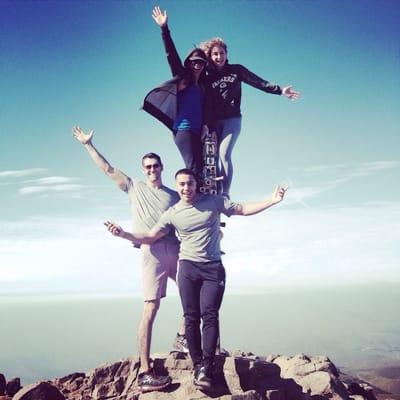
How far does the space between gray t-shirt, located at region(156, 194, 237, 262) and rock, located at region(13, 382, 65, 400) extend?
17.7ft

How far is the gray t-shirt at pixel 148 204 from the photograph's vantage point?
24.7ft

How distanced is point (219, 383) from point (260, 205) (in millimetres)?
3359

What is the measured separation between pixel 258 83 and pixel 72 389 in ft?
30.0

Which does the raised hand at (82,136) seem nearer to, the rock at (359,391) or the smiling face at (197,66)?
the smiling face at (197,66)

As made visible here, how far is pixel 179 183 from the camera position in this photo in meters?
6.85

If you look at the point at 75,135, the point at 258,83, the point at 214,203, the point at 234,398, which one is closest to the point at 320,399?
the point at 234,398

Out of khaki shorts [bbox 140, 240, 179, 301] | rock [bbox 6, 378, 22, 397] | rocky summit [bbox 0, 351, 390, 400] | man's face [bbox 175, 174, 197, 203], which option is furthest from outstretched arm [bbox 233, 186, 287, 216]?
rock [bbox 6, 378, 22, 397]

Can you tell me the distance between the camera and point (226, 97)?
8.31 m

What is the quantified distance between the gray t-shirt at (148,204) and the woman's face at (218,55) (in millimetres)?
2835

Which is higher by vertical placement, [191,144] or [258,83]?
[258,83]

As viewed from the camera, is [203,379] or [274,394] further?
[274,394]

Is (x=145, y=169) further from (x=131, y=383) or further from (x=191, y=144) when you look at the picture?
(x=131, y=383)

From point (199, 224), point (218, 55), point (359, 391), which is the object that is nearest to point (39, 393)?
point (199, 224)

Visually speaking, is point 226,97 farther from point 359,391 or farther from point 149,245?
point 359,391
